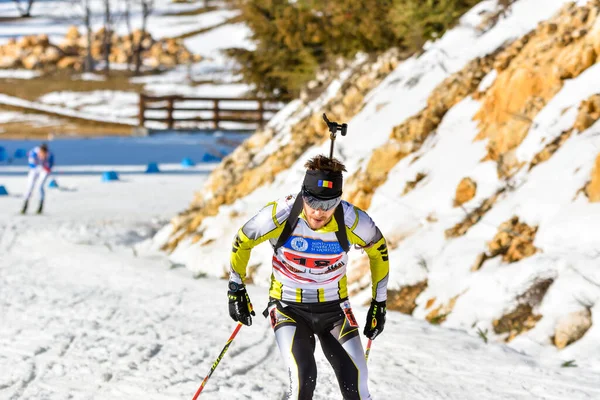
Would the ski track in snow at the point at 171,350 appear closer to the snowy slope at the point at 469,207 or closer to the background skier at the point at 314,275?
the snowy slope at the point at 469,207

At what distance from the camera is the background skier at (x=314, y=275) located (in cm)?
454

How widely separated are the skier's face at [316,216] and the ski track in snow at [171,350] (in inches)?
69.1

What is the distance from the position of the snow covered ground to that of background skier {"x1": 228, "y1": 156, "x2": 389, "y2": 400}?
4.02ft

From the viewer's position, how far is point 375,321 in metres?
4.89

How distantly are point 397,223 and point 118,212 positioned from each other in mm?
8503

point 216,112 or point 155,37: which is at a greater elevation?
point 155,37

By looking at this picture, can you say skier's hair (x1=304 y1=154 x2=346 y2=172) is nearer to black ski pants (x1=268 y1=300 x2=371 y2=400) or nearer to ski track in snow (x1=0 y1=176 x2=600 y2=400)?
black ski pants (x1=268 y1=300 x2=371 y2=400)

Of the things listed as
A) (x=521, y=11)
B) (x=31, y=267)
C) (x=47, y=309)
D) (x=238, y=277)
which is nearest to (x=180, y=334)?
(x=47, y=309)

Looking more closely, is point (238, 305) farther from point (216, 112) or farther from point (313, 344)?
point (216, 112)

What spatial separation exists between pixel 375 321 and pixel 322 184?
39.5 inches

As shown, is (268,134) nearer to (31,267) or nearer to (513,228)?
(31,267)

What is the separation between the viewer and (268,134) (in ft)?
50.1

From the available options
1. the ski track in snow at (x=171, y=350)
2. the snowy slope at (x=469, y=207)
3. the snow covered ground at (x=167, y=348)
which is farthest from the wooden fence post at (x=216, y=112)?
the ski track in snow at (x=171, y=350)

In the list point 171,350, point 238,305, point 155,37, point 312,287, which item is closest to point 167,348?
point 171,350
